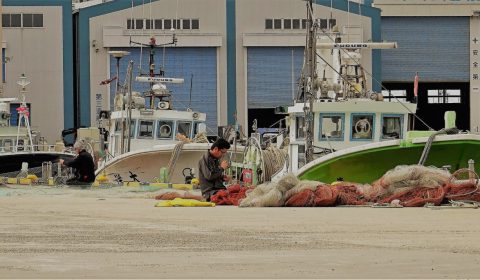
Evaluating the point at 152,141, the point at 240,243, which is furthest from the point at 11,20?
the point at 240,243

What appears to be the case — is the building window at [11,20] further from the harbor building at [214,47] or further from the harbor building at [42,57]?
the harbor building at [214,47]

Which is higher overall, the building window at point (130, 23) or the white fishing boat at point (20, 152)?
the building window at point (130, 23)

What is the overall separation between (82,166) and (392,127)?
19.5 feet

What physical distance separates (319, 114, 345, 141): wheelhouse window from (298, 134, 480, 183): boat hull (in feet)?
7.64

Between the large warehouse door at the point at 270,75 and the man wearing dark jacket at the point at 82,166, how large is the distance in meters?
33.4

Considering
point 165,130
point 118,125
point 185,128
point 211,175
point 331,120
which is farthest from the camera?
point 118,125

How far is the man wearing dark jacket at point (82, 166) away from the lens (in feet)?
79.6

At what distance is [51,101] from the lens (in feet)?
191

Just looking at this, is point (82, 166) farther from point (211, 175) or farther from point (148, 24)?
point (148, 24)

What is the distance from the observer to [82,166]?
80.2 ft

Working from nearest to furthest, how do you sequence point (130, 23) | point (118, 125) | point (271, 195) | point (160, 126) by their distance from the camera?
point (271, 195) < point (160, 126) < point (118, 125) < point (130, 23)

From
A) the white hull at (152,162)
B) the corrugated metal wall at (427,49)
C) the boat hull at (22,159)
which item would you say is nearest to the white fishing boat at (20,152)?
the boat hull at (22,159)

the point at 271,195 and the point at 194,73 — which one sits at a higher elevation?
the point at 194,73

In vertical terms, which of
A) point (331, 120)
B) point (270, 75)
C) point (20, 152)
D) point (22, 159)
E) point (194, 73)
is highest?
point (194, 73)
